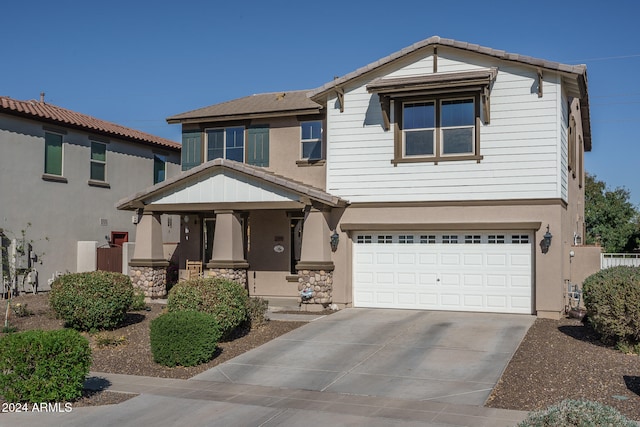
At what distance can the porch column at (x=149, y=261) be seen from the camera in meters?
20.4

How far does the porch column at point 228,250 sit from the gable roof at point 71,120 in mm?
7682

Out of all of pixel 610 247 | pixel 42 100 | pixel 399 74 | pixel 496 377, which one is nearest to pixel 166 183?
pixel 399 74

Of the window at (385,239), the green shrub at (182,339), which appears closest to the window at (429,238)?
the window at (385,239)

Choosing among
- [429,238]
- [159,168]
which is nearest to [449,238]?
[429,238]

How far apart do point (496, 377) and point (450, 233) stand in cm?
762

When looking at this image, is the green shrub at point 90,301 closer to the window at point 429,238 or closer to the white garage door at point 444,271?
the white garage door at point 444,271

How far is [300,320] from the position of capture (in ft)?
54.5

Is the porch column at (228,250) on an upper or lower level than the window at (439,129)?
lower

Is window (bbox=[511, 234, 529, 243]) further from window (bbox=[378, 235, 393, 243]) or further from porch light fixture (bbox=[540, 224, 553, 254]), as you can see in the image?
window (bbox=[378, 235, 393, 243])

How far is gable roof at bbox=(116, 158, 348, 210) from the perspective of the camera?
719 inches

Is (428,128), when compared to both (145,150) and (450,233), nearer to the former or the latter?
(450,233)

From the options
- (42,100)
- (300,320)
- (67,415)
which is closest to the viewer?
A: (67,415)

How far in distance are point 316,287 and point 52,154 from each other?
11218 mm

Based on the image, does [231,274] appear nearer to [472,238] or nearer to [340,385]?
[472,238]
